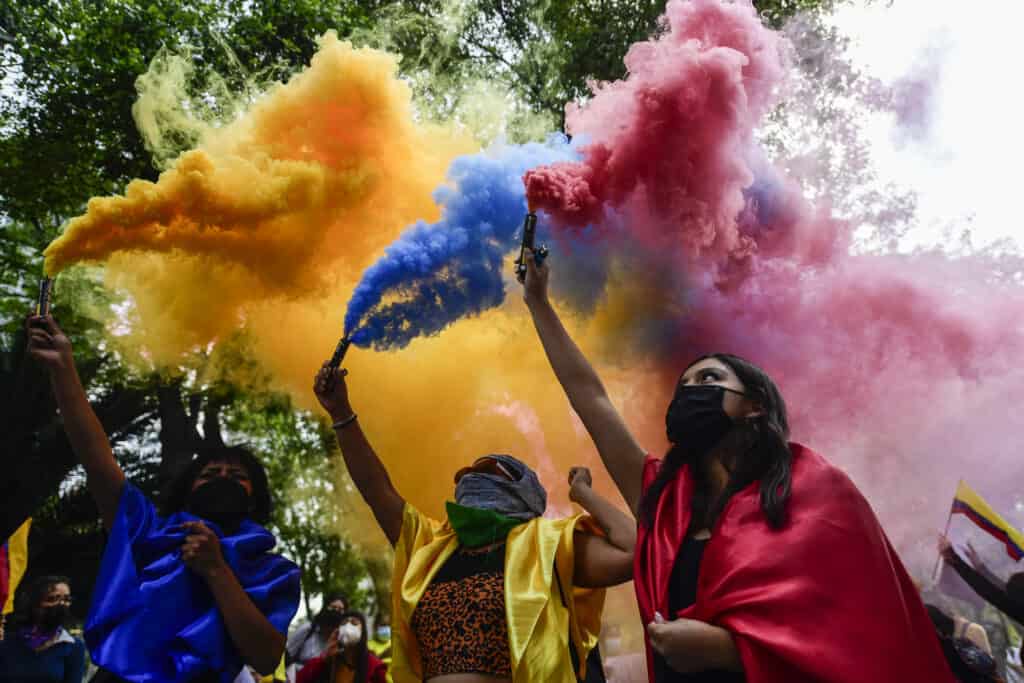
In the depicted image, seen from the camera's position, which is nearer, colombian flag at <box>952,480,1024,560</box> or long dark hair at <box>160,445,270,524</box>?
long dark hair at <box>160,445,270,524</box>

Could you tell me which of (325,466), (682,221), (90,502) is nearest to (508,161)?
(682,221)

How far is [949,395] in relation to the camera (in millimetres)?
5480

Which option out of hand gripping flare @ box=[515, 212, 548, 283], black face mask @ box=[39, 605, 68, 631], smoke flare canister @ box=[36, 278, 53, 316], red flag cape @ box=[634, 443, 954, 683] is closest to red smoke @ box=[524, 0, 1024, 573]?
hand gripping flare @ box=[515, 212, 548, 283]

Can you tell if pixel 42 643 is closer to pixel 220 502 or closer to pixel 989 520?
pixel 220 502

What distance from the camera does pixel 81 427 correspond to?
3.26 m

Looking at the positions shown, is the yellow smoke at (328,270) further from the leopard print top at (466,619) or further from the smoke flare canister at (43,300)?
the leopard print top at (466,619)

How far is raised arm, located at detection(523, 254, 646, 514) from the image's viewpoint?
3012 millimetres

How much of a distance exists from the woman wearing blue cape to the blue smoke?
110 cm

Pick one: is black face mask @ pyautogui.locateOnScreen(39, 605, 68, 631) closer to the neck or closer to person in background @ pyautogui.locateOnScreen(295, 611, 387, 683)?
person in background @ pyautogui.locateOnScreen(295, 611, 387, 683)

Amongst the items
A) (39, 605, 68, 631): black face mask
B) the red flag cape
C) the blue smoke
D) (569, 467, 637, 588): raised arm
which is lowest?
the red flag cape

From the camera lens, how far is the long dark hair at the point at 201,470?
11.4 feet

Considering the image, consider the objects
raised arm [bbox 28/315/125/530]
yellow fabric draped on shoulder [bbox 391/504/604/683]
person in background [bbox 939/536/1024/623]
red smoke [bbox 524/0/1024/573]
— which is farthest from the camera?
red smoke [bbox 524/0/1024/573]

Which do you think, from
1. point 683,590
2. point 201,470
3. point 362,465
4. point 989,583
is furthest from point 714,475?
point 989,583

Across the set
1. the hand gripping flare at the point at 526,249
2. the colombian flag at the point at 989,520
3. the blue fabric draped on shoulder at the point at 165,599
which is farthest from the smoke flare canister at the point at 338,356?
the colombian flag at the point at 989,520
